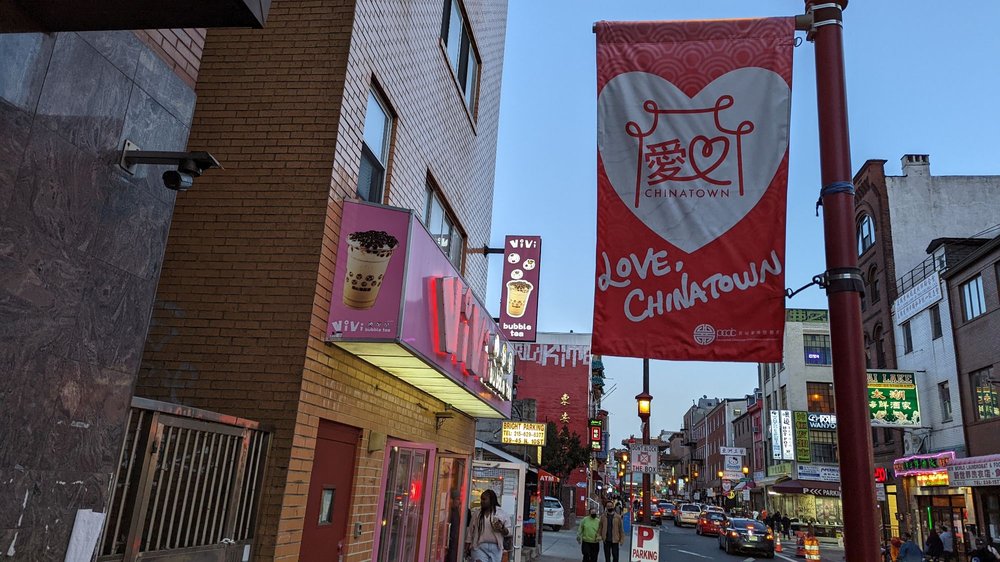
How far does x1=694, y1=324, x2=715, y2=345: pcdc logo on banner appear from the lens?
432cm

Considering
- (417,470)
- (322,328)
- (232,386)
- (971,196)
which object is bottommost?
(417,470)

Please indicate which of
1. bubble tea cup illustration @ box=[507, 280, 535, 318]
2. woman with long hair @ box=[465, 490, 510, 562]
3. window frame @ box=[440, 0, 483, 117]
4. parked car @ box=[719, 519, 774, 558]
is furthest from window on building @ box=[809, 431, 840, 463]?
woman with long hair @ box=[465, 490, 510, 562]

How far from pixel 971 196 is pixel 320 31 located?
124 ft

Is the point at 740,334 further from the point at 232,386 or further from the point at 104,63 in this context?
the point at 232,386

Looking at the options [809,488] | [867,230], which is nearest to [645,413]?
[867,230]

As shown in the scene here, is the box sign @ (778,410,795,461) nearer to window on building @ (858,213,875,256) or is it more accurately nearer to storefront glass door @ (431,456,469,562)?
window on building @ (858,213,875,256)

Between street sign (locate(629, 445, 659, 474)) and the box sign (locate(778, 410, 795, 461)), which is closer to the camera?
street sign (locate(629, 445, 659, 474))

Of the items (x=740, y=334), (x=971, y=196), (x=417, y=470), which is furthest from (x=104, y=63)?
(x=971, y=196)

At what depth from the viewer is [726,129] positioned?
4.59 m

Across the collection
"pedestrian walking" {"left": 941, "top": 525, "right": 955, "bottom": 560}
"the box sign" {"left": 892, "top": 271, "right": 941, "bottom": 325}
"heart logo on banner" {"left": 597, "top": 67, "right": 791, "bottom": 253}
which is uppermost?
"the box sign" {"left": 892, "top": 271, "right": 941, "bottom": 325}

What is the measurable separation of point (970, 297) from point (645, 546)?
2005 centimetres

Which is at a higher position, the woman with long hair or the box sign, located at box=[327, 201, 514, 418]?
the box sign, located at box=[327, 201, 514, 418]

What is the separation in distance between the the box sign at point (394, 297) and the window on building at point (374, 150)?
110 centimetres

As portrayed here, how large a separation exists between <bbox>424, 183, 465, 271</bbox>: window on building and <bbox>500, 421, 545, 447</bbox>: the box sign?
10.5 m
